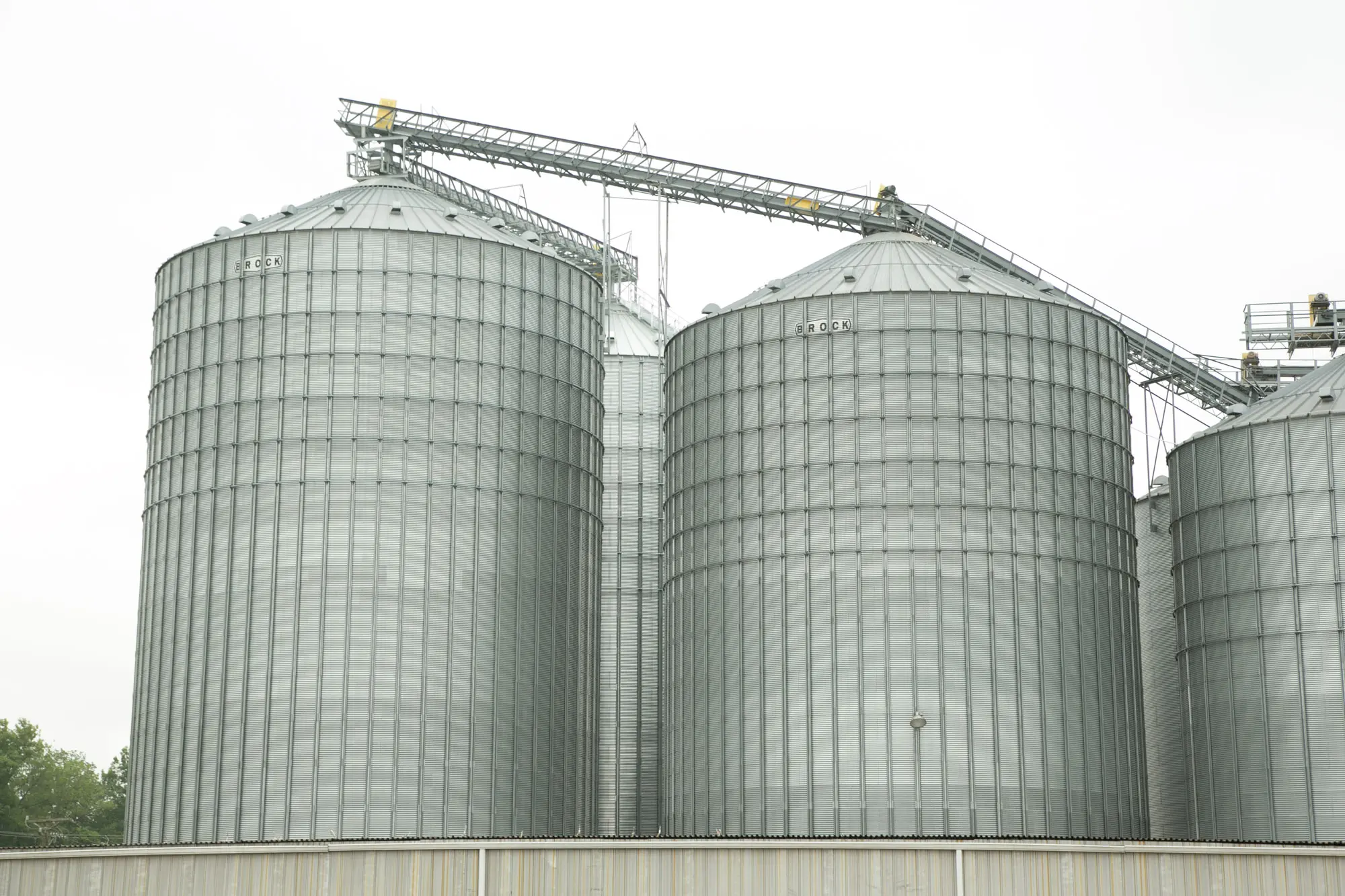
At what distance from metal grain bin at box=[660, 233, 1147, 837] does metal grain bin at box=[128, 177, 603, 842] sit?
4.71 m

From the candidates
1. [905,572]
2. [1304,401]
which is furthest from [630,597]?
[1304,401]

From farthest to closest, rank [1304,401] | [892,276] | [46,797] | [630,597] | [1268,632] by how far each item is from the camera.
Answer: [46,797]
[630,597]
[892,276]
[1304,401]
[1268,632]

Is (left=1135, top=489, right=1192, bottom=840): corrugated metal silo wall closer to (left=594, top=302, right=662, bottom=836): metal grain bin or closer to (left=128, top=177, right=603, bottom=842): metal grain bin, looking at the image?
(left=594, top=302, right=662, bottom=836): metal grain bin

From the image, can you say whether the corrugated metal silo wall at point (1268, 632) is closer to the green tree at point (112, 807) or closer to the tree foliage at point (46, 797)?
the tree foliage at point (46, 797)

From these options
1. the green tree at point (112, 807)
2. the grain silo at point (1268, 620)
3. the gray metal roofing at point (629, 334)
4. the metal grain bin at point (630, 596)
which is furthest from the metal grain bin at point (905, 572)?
the green tree at point (112, 807)

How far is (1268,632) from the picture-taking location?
54844mm

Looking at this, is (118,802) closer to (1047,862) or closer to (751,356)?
(751,356)

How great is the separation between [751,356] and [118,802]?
329 feet

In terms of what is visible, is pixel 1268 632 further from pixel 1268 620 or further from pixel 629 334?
pixel 629 334

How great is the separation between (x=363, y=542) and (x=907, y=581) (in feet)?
54.5

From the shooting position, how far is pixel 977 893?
38.7m

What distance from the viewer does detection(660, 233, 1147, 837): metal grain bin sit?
171ft

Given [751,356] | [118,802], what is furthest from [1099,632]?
[118,802]

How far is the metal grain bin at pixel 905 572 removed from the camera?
2052 inches
